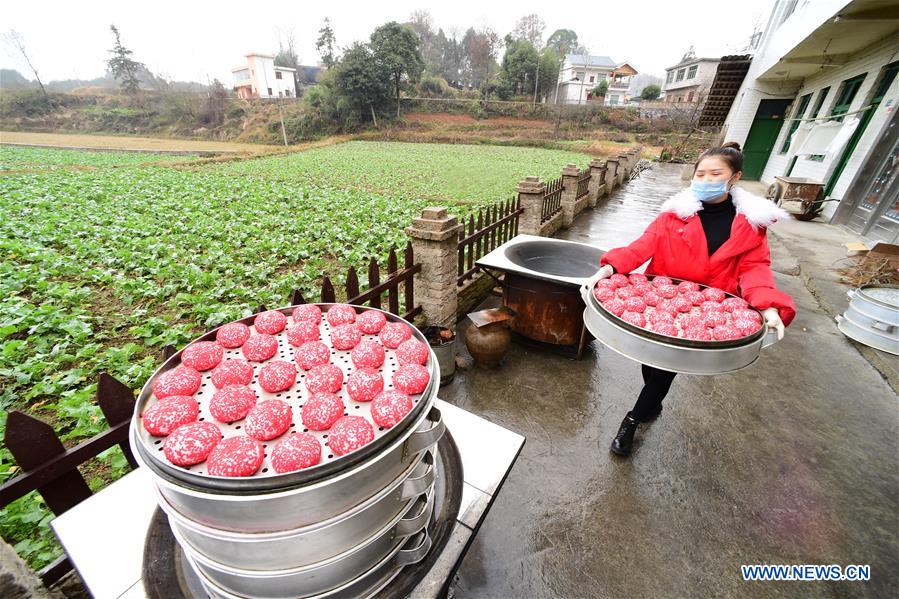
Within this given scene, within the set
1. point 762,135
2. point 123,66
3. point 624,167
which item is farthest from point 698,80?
point 123,66

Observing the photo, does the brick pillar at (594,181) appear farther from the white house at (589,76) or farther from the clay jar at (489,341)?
the white house at (589,76)

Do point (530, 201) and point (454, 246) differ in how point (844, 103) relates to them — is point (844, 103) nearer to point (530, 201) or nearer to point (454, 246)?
point (530, 201)

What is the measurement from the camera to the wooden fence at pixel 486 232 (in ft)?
16.3

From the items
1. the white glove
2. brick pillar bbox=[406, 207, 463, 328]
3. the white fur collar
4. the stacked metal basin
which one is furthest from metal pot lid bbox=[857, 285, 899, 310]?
brick pillar bbox=[406, 207, 463, 328]

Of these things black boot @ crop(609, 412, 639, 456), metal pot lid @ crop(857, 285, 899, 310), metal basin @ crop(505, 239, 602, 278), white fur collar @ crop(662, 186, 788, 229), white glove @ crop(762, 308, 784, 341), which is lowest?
black boot @ crop(609, 412, 639, 456)

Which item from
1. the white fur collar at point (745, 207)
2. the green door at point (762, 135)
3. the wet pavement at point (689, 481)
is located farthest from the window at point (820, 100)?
the white fur collar at point (745, 207)

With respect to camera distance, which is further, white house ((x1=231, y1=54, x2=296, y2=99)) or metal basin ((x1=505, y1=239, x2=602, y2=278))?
white house ((x1=231, y1=54, x2=296, y2=99))

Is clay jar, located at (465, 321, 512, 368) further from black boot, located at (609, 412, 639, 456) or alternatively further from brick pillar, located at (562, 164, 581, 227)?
brick pillar, located at (562, 164, 581, 227)

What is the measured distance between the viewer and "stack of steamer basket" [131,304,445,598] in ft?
3.45

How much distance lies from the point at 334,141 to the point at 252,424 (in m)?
44.3

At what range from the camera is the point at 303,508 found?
3.55 feet

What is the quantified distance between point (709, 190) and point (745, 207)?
10.6 inches

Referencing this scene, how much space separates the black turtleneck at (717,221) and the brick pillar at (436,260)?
225cm

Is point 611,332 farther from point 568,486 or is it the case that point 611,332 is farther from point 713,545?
point 713,545
